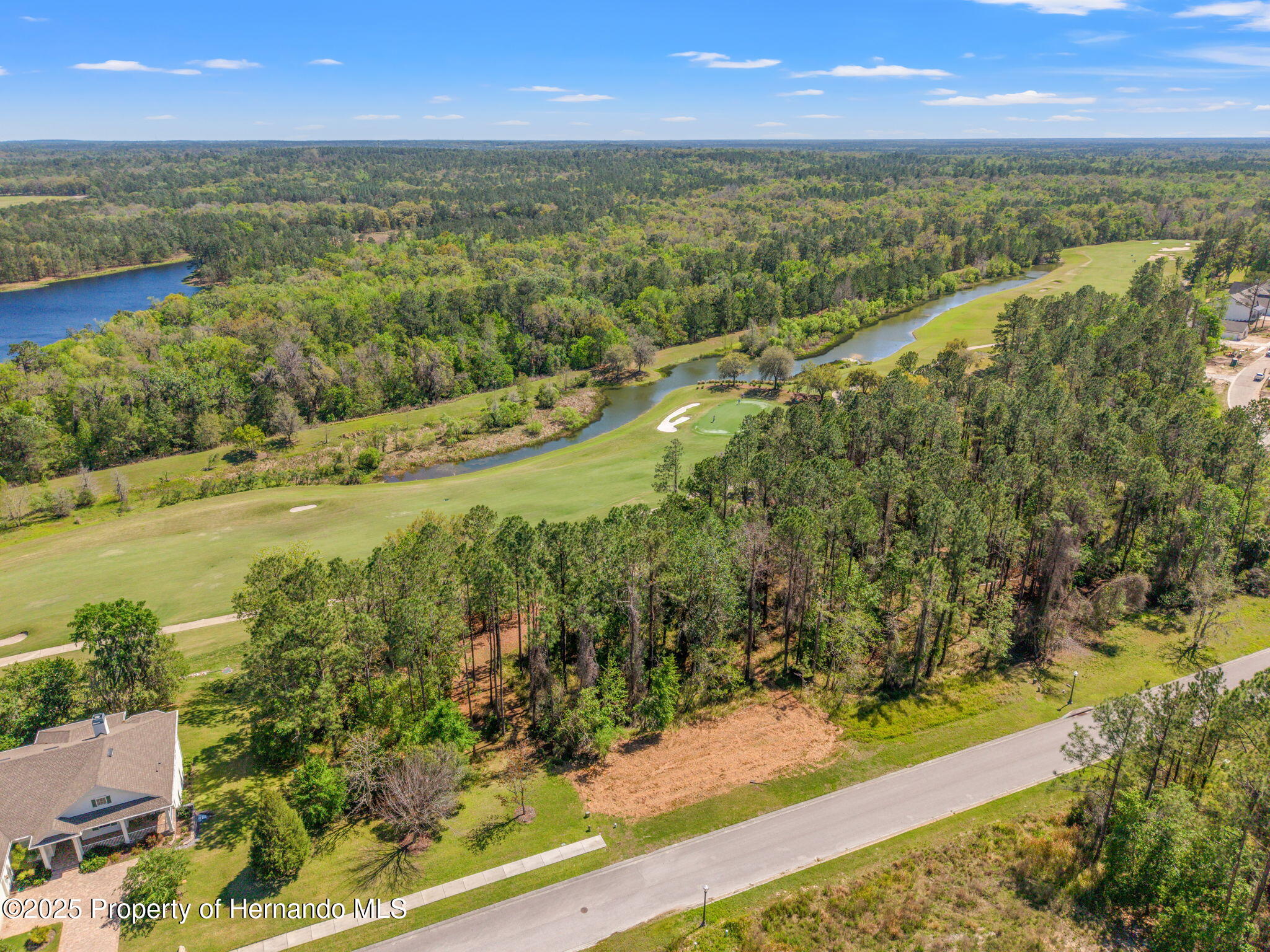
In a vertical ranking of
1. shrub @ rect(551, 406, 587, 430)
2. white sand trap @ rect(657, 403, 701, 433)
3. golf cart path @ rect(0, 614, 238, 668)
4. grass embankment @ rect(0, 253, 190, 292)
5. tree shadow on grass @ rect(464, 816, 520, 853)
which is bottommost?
golf cart path @ rect(0, 614, 238, 668)

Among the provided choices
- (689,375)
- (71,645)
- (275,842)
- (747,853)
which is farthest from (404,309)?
(747,853)

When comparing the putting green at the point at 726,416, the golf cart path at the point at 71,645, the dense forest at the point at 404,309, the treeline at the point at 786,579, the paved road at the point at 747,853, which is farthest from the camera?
the dense forest at the point at 404,309

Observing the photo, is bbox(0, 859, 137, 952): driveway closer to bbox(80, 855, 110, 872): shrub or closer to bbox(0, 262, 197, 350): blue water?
bbox(80, 855, 110, 872): shrub

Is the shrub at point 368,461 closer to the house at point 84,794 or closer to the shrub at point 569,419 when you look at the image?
the shrub at point 569,419

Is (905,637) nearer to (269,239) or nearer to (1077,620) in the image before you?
(1077,620)

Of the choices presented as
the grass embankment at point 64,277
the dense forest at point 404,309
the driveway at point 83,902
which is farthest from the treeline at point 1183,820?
the grass embankment at point 64,277

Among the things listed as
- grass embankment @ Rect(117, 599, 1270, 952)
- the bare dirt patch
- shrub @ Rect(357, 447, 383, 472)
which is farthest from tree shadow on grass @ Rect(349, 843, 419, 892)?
shrub @ Rect(357, 447, 383, 472)

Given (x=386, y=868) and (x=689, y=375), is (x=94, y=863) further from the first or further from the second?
(x=689, y=375)
